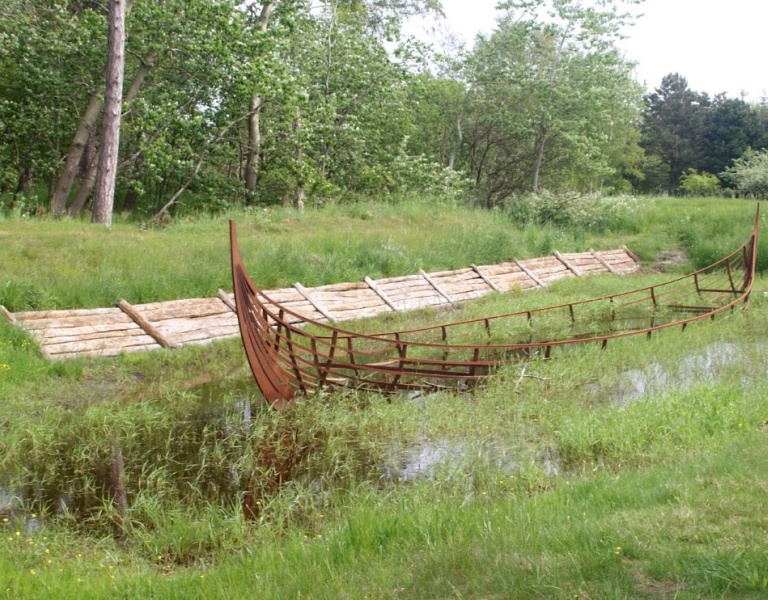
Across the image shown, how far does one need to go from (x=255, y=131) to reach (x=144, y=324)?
12249mm

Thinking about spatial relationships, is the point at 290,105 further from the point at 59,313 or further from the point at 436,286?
the point at 59,313

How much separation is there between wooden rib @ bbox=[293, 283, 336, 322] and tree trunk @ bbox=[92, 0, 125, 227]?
17.5ft

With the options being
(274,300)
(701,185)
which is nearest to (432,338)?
(274,300)

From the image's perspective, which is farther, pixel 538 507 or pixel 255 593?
pixel 538 507

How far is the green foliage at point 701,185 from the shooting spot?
4512cm

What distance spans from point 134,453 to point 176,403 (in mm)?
1885

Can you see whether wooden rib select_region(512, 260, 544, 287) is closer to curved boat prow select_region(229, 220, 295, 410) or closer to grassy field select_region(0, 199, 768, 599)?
grassy field select_region(0, 199, 768, 599)

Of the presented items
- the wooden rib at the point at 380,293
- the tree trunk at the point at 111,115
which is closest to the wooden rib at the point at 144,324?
the wooden rib at the point at 380,293

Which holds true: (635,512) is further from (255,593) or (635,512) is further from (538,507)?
(255,593)

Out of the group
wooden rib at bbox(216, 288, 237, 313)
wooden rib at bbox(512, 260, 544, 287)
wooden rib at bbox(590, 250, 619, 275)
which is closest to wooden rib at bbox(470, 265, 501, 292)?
wooden rib at bbox(512, 260, 544, 287)

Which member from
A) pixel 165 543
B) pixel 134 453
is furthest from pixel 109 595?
pixel 134 453

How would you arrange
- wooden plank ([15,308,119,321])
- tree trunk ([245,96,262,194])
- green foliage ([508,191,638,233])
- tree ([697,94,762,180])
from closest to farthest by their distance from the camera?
wooden plank ([15,308,119,321]) → tree trunk ([245,96,262,194]) → green foliage ([508,191,638,233]) → tree ([697,94,762,180])

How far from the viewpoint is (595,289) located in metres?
19.0

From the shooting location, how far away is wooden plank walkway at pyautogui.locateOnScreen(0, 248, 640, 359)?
11.4m
